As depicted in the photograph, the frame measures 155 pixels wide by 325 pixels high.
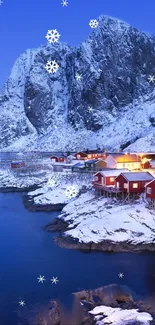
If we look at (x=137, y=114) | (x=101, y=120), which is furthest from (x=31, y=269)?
(x=101, y=120)

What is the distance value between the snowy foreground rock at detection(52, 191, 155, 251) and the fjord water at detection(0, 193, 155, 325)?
1.45m

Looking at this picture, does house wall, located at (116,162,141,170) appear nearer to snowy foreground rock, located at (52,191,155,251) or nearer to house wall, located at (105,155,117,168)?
house wall, located at (105,155,117,168)

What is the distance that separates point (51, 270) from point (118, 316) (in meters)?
10.3

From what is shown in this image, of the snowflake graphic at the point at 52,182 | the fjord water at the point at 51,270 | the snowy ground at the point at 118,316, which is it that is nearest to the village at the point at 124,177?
the snowflake graphic at the point at 52,182

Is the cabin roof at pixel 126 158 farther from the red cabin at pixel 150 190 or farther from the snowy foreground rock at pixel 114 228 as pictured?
the red cabin at pixel 150 190

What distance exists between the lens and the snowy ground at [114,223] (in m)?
35.0

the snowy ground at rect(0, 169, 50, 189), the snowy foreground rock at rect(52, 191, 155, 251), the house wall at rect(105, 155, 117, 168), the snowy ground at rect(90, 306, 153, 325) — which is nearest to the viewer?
the snowy ground at rect(90, 306, 153, 325)

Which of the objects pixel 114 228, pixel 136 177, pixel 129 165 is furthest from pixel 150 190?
pixel 129 165

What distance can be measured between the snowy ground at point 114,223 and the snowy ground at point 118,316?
12704mm

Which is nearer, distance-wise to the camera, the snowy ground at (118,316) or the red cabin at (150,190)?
the snowy ground at (118,316)

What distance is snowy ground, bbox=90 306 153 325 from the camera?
802 inches

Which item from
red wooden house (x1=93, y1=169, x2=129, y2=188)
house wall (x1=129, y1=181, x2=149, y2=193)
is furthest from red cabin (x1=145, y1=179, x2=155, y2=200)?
red wooden house (x1=93, y1=169, x2=129, y2=188)

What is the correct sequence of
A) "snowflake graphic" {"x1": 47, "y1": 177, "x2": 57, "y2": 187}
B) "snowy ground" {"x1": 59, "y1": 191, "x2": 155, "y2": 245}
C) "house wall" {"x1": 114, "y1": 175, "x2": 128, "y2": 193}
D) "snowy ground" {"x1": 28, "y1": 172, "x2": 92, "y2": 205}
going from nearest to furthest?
"snowy ground" {"x1": 59, "y1": 191, "x2": 155, "y2": 245} < "house wall" {"x1": 114, "y1": 175, "x2": 128, "y2": 193} < "snowy ground" {"x1": 28, "y1": 172, "x2": 92, "y2": 205} < "snowflake graphic" {"x1": 47, "y1": 177, "x2": 57, "y2": 187}

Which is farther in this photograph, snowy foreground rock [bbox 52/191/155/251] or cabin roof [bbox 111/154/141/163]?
cabin roof [bbox 111/154/141/163]
